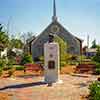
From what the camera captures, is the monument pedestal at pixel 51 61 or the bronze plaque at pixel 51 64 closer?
the monument pedestal at pixel 51 61

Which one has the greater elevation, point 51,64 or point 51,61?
point 51,61

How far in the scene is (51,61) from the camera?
18.8 meters

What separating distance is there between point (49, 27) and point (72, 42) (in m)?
5.22

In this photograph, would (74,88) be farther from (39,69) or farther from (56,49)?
(39,69)

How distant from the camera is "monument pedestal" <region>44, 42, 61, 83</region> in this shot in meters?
18.7

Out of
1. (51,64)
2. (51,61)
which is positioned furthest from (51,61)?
(51,64)

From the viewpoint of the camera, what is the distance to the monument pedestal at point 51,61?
18.7 metres

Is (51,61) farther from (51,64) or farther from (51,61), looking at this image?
(51,64)

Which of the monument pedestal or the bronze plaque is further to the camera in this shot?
the bronze plaque

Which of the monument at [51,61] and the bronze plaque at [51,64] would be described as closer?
the monument at [51,61]

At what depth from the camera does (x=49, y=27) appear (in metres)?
50.9

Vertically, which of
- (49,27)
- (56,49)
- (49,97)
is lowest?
(49,97)

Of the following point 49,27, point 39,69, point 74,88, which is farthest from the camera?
point 49,27

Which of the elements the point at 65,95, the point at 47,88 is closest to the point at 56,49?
the point at 47,88
